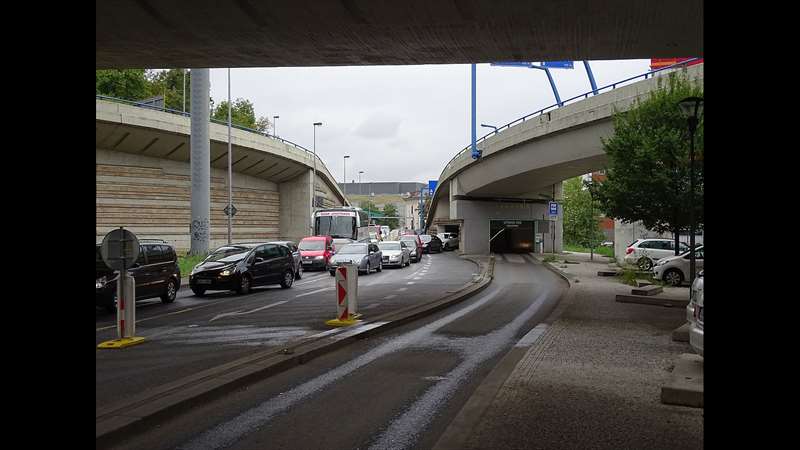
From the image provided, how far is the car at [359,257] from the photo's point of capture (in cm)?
2862

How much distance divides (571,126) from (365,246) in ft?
35.1

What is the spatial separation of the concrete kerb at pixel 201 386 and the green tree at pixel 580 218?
102 feet

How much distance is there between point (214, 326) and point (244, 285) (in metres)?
7.25

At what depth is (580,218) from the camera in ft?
158

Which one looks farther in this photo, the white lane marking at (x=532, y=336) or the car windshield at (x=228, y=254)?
the car windshield at (x=228, y=254)

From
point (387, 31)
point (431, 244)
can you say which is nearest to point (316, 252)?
point (387, 31)

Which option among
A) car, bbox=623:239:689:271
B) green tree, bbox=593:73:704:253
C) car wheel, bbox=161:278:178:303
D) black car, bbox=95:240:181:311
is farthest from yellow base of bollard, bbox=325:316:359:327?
car, bbox=623:239:689:271

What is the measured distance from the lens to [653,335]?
11125mm

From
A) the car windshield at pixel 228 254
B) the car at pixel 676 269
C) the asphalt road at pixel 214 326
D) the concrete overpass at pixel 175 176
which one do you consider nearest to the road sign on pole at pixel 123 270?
the asphalt road at pixel 214 326

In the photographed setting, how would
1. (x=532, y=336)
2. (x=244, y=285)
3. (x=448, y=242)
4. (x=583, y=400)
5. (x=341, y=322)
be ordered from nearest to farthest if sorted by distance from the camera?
(x=583, y=400) → (x=532, y=336) → (x=341, y=322) → (x=244, y=285) → (x=448, y=242)

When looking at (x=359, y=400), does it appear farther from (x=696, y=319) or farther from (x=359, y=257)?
(x=359, y=257)

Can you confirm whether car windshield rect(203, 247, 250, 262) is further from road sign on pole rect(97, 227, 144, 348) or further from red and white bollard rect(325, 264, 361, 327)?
road sign on pole rect(97, 227, 144, 348)

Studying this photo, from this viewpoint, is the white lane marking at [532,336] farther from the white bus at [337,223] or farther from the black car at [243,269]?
the white bus at [337,223]

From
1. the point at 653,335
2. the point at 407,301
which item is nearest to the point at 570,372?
the point at 653,335
